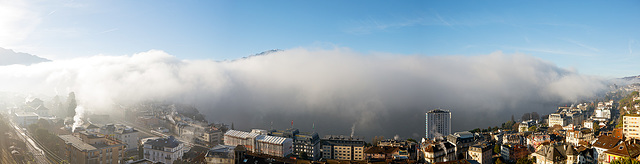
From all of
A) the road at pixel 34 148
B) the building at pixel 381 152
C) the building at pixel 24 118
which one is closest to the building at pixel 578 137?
the building at pixel 381 152

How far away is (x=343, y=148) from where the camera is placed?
18.3 metres

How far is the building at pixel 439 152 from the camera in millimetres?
14834

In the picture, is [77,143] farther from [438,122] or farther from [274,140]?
[438,122]

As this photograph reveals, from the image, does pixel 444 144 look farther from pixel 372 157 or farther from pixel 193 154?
pixel 193 154

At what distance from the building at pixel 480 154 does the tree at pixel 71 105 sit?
71.3 ft

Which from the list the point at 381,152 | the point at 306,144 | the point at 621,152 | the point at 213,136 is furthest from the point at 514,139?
the point at 213,136

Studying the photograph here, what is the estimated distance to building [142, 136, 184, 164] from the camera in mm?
14649

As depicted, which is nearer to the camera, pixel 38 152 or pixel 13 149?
pixel 13 149

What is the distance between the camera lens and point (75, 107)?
22.8 metres

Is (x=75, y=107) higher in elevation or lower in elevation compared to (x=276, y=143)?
higher

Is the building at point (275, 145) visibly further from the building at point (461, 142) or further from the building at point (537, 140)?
the building at point (537, 140)

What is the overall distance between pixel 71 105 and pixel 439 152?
20.9 meters

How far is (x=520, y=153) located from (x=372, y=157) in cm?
605

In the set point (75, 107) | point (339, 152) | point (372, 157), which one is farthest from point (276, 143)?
point (75, 107)
